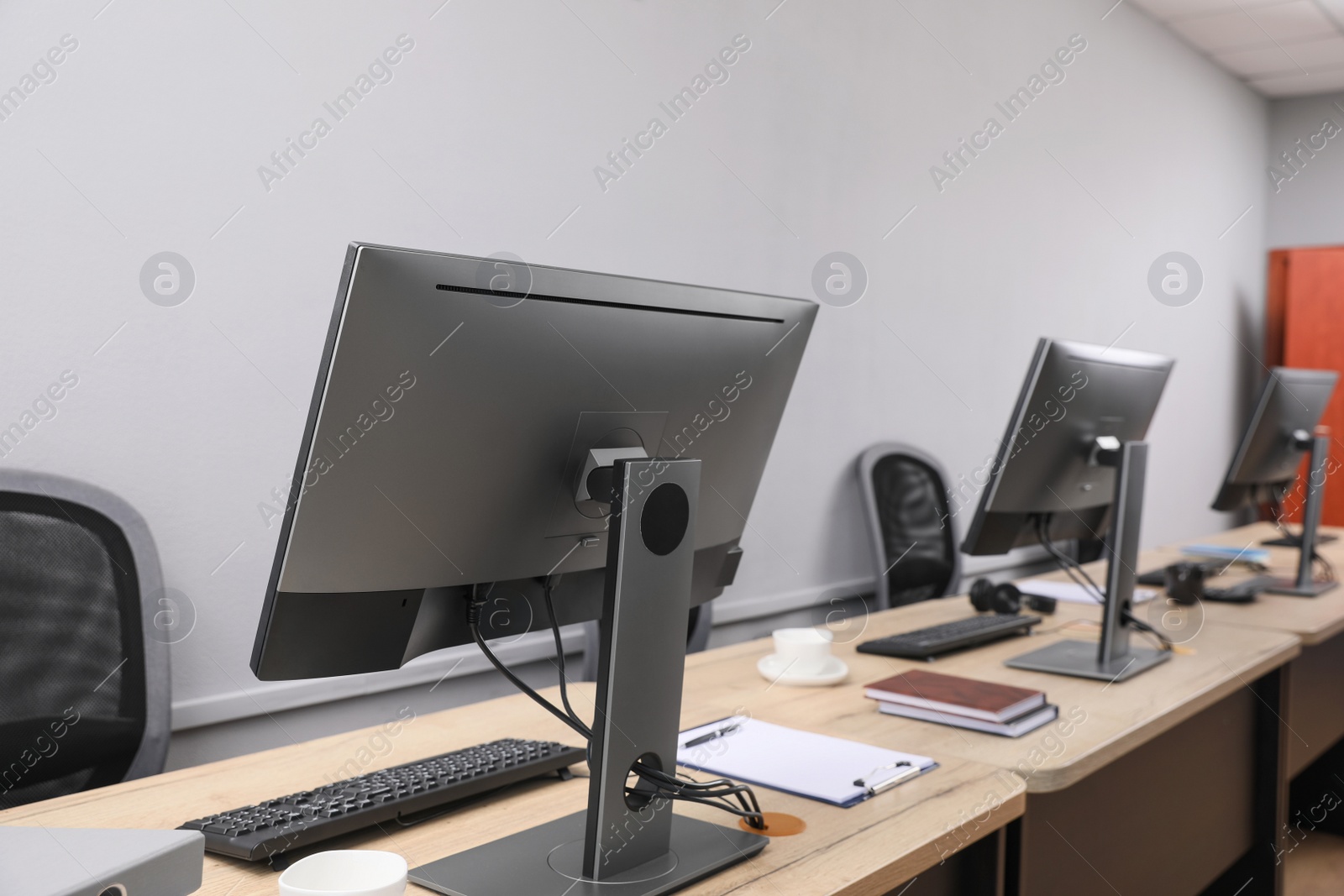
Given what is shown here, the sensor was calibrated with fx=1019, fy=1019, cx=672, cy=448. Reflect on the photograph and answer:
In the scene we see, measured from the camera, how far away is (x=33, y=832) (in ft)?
2.30

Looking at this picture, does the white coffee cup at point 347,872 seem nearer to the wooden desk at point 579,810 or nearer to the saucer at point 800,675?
the wooden desk at point 579,810

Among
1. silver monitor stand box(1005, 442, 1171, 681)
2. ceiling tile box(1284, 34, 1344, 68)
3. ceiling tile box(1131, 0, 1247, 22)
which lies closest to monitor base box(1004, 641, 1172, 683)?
silver monitor stand box(1005, 442, 1171, 681)

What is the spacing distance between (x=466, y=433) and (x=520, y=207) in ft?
5.03

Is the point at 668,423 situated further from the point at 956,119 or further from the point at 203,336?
the point at 956,119

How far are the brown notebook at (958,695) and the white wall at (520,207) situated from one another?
108 cm

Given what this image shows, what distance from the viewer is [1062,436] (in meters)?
1.77

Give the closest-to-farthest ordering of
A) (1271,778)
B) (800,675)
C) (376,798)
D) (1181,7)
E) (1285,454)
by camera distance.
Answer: (376,798), (800,675), (1271,778), (1285,454), (1181,7)

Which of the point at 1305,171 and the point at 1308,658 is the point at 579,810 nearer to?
the point at 1308,658

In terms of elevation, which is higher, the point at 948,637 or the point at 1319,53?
the point at 1319,53

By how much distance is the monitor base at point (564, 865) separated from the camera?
2.89ft

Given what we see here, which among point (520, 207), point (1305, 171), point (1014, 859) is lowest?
point (1014, 859)

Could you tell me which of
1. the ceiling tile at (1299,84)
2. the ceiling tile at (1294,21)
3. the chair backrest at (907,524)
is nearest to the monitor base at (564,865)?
the chair backrest at (907,524)

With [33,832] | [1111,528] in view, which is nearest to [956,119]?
[1111,528]

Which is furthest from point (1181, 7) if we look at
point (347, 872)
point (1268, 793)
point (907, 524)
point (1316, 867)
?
point (347, 872)
